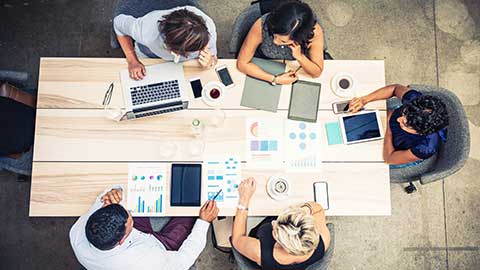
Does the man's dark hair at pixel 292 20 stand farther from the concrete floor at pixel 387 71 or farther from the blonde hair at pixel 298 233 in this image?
the concrete floor at pixel 387 71

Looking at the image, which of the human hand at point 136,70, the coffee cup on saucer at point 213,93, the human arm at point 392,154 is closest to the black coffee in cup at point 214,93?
the coffee cup on saucer at point 213,93

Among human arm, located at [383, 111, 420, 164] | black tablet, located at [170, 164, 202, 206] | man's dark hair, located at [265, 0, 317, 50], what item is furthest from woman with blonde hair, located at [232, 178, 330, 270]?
man's dark hair, located at [265, 0, 317, 50]

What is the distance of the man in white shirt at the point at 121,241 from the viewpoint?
2.09 m

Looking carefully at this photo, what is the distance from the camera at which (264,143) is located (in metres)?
2.38

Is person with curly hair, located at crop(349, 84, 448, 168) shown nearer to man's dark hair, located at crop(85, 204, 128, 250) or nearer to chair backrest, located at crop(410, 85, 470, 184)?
chair backrest, located at crop(410, 85, 470, 184)

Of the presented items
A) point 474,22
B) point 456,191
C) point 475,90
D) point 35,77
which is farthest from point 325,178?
point 35,77

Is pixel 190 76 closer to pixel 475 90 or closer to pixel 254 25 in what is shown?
pixel 254 25

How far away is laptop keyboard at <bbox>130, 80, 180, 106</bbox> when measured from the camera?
239 cm

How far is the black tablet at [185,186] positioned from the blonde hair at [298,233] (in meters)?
0.49

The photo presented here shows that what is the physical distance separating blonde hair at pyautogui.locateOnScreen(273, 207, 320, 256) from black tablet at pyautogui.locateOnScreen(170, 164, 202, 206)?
0.49 meters

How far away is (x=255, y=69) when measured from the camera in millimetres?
2443

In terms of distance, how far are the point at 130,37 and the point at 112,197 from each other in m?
0.93

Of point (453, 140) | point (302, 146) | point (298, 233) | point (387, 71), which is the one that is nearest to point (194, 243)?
point (298, 233)

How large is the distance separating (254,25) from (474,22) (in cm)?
199
